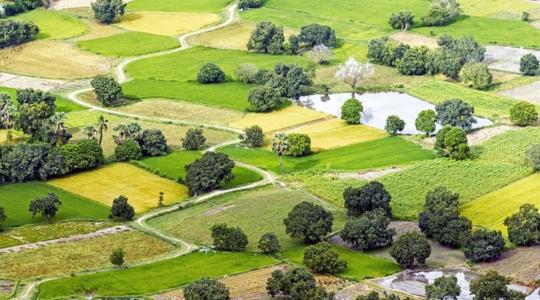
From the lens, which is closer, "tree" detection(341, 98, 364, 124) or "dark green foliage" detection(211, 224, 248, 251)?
"dark green foliage" detection(211, 224, 248, 251)

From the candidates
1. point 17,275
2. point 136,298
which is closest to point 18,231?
point 17,275

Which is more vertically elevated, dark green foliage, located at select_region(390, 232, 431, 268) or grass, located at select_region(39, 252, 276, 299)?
dark green foliage, located at select_region(390, 232, 431, 268)

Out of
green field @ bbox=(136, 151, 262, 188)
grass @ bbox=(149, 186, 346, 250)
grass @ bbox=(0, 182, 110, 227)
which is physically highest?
green field @ bbox=(136, 151, 262, 188)

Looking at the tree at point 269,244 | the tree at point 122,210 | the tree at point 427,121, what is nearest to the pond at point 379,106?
the tree at point 427,121

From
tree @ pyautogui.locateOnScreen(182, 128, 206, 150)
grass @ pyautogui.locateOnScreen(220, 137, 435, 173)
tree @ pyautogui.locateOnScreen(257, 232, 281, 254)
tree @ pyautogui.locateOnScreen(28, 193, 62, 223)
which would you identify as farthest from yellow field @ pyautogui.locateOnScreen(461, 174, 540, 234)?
tree @ pyautogui.locateOnScreen(28, 193, 62, 223)

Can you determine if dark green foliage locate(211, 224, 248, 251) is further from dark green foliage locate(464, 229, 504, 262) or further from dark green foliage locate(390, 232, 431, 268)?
dark green foliage locate(464, 229, 504, 262)

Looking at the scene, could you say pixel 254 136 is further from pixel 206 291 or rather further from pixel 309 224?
pixel 206 291
